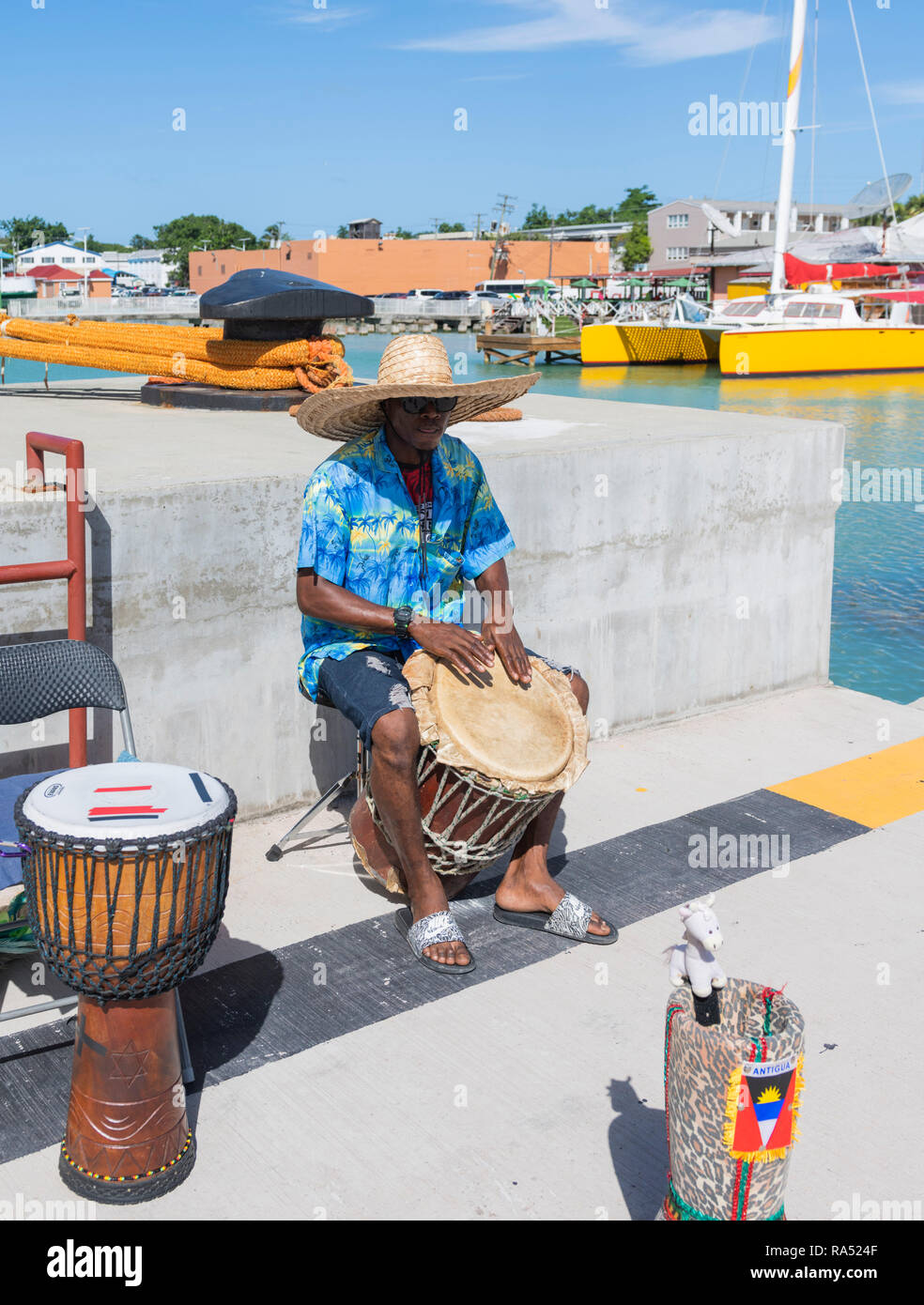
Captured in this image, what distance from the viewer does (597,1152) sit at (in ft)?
9.58

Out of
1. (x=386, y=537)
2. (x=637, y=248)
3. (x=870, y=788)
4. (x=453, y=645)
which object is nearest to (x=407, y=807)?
(x=453, y=645)

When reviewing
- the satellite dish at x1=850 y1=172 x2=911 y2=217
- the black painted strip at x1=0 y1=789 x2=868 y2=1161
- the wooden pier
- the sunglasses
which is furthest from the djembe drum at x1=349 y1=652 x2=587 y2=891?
the satellite dish at x1=850 y1=172 x2=911 y2=217

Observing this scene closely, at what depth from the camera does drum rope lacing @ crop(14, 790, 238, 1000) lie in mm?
2633

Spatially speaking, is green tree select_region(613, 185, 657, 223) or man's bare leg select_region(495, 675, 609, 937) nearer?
man's bare leg select_region(495, 675, 609, 937)

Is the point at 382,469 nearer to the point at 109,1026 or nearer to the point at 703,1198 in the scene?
the point at 109,1026

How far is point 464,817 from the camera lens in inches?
148

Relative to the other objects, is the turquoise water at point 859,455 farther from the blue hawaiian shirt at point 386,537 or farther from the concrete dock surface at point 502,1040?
the concrete dock surface at point 502,1040

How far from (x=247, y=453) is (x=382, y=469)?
1.35 metres

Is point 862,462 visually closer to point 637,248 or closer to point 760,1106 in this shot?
point 760,1106

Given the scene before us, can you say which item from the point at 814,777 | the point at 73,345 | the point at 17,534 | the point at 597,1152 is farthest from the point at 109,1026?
the point at 73,345

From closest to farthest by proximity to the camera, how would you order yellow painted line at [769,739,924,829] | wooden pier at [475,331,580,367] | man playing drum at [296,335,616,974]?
man playing drum at [296,335,616,974] < yellow painted line at [769,739,924,829] < wooden pier at [475,331,580,367]

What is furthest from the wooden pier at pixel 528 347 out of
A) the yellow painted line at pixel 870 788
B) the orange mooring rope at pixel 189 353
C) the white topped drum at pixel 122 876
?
the white topped drum at pixel 122 876

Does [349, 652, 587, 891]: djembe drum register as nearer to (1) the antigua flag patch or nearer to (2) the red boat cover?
(1) the antigua flag patch

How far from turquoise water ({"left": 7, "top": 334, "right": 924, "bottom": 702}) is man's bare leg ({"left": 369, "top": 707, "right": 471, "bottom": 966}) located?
201 inches
